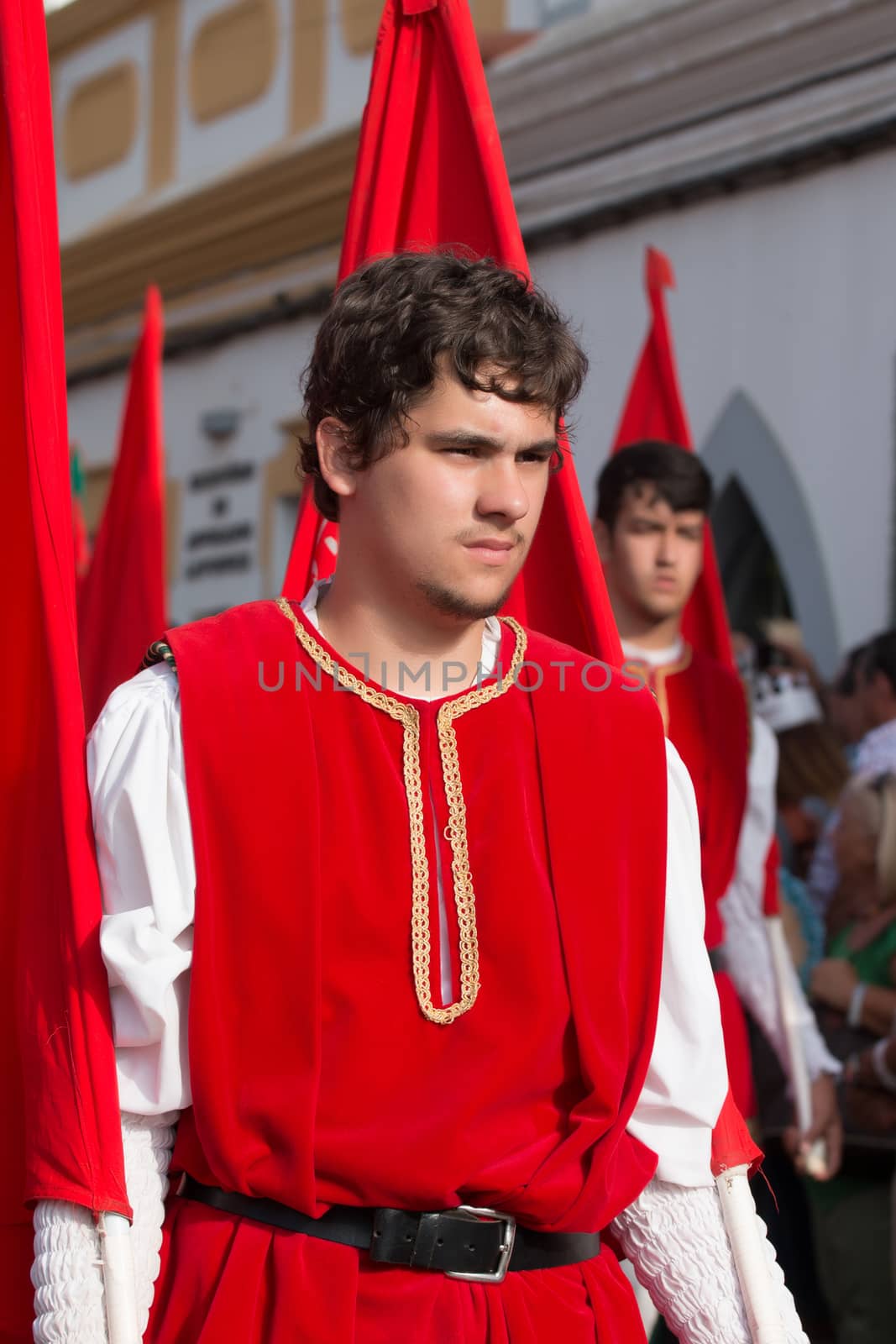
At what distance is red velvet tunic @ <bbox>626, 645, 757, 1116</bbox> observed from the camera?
4.06 meters

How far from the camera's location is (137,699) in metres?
1.96

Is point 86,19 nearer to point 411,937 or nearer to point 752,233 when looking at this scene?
point 752,233

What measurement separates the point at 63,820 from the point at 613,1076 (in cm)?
68

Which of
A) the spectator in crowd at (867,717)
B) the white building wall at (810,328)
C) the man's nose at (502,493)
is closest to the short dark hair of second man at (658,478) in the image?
the spectator in crowd at (867,717)

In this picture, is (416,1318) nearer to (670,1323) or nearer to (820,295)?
(670,1323)

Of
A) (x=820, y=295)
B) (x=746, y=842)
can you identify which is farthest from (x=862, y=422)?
(x=746, y=842)

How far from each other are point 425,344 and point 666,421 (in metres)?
2.64

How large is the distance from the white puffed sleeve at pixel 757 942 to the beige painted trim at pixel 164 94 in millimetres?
7174

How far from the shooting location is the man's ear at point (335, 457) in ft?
6.94

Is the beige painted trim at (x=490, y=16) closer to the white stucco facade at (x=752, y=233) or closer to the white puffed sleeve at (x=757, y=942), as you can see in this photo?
the white stucco facade at (x=752, y=233)

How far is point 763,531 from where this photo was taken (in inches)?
280

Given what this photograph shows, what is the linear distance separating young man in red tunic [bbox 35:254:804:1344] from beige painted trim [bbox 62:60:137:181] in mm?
9276

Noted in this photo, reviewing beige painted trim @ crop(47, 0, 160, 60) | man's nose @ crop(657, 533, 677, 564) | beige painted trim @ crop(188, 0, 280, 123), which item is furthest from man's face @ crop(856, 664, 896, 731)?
beige painted trim @ crop(47, 0, 160, 60)

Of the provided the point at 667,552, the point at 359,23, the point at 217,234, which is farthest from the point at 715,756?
the point at 217,234
